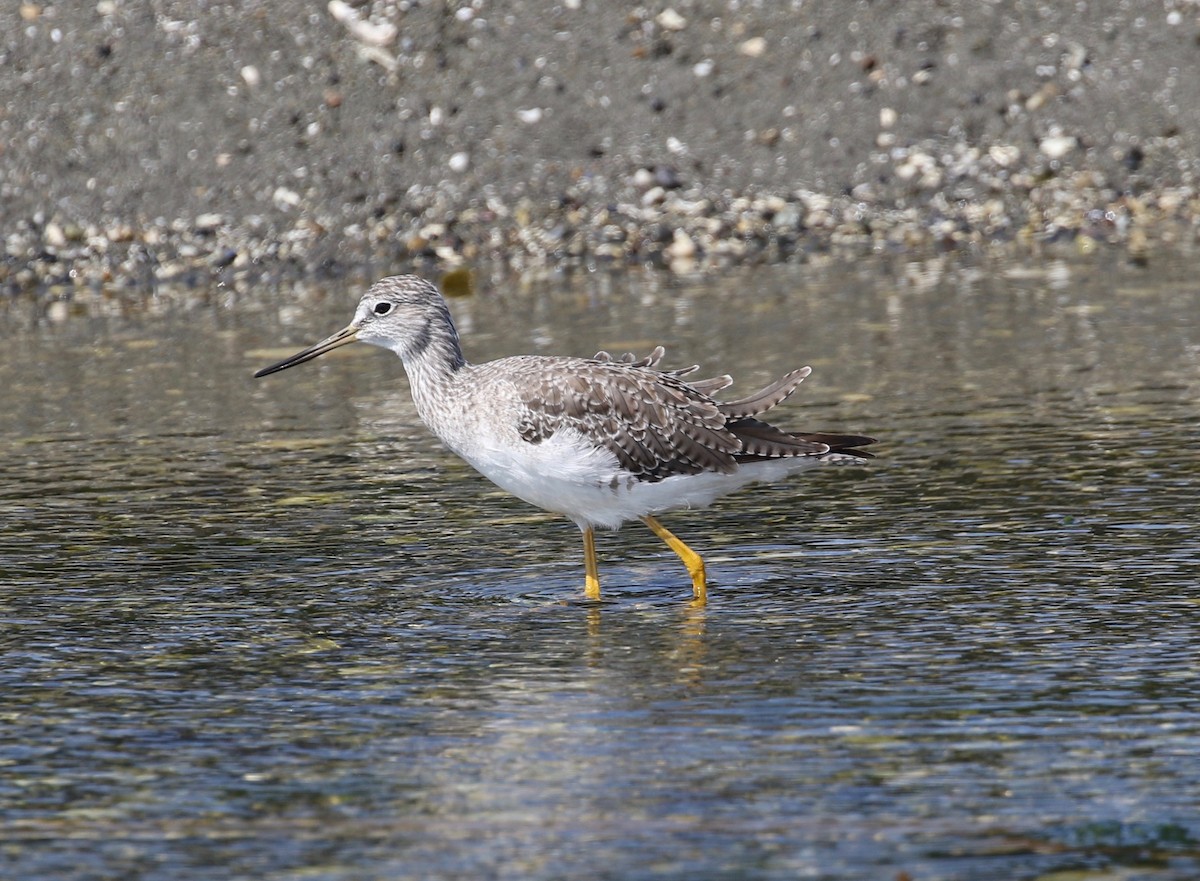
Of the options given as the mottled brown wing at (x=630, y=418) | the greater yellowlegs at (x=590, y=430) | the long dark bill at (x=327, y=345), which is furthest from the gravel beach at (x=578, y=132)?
the mottled brown wing at (x=630, y=418)

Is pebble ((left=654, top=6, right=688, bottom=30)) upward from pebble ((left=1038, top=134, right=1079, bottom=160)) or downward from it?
upward

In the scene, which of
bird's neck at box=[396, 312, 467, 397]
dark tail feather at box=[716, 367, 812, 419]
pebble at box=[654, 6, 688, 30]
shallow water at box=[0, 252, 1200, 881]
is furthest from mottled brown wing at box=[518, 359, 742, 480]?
pebble at box=[654, 6, 688, 30]

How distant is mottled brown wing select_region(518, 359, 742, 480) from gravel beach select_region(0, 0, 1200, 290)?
41.8 feet

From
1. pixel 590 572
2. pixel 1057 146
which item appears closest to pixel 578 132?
pixel 1057 146

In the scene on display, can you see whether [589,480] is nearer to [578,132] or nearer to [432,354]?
[432,354]

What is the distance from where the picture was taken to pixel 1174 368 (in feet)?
52.6

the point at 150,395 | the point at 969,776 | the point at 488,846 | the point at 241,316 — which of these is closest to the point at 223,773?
the point at 488,846

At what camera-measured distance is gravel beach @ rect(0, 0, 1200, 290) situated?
948 inches

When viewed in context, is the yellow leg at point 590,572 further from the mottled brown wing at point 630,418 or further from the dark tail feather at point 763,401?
the dark tail feather at point 763,401

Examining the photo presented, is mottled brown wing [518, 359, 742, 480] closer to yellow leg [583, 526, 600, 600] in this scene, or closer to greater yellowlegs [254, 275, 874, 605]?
greater yellowlegs [254, 275, 874, 605]

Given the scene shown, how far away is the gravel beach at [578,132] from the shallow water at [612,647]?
7020 mm

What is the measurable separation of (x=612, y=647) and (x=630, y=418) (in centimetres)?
164

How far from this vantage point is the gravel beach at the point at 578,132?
24078 mm

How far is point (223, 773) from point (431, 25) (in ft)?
66.2
